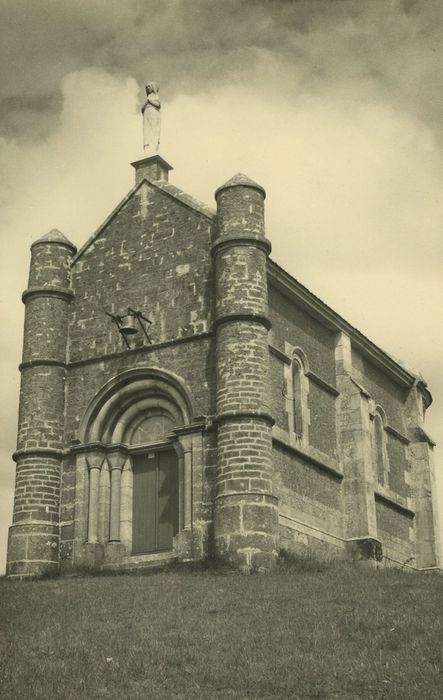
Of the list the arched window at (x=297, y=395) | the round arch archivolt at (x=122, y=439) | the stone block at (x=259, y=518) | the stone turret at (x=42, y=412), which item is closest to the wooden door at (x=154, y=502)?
the round arch archivolt at (x=122, y=439)

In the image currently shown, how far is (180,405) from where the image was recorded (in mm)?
25156

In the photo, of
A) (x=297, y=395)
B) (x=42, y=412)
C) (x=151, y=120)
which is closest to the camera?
(x=42, y=412)

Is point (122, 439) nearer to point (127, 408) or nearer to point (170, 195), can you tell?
point (127, 408)

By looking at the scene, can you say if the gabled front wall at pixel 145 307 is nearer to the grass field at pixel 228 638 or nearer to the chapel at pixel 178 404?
the chapel at pixel 178 404

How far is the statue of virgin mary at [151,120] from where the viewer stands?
28547 mm

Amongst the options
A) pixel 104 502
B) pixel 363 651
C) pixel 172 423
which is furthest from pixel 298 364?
pixel 363 651

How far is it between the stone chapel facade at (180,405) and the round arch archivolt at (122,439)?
0.12 feet

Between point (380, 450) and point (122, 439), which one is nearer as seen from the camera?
point (122, 439)

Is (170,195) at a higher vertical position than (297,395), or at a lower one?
higher

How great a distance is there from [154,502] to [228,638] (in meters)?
10.1

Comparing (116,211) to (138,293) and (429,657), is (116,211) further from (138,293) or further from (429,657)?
(429,657)

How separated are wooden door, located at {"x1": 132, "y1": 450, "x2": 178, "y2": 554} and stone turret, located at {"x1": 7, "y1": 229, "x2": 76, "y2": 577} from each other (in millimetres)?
1895

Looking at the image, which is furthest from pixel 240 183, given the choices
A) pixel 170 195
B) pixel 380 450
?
pixel 380 450

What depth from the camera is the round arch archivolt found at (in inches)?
990
